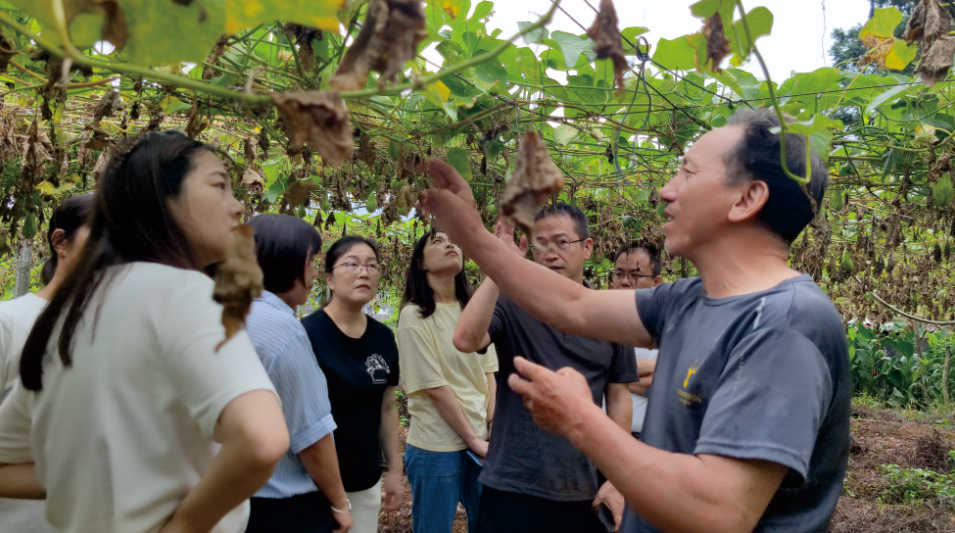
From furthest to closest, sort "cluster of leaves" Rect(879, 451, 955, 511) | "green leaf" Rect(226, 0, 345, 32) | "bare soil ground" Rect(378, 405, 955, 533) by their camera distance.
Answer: "cluster of leaves" Rect(879, 451, 955, 511) < "bare soil ground" Rect(378, 405, 955, 533) < "green leaf" Rect(226, 0, 345, 32)

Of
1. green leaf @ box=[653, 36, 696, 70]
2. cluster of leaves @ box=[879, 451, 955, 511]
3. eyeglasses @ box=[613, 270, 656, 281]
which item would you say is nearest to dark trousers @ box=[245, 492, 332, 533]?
green leaf @ box=[653, 36, 696, 70]

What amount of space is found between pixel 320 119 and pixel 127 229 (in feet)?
2.15

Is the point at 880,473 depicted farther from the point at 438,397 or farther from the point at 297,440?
the point at 297,440

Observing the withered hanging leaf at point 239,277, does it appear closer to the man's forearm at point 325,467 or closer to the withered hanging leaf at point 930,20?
the withered hanging leaf at point 930,20

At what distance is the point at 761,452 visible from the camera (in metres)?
0.96

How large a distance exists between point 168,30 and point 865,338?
12267 mm

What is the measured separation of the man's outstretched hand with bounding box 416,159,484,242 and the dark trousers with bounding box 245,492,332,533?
965 mm


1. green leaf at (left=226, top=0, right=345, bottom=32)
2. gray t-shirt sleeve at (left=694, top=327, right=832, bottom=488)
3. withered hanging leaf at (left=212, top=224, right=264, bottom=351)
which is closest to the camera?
green leaf at (left=226, top=0, right=345, bottom=32)

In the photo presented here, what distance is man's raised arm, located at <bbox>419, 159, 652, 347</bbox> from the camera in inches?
60.4

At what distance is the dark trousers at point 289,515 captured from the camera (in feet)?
6.02

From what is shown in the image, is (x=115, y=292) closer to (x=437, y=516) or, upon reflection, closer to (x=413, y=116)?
(x=413, y=116)

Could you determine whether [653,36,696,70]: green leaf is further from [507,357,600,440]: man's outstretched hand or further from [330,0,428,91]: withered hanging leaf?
[330,0,428,91]: withered hanging leaf

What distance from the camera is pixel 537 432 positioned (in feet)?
7.00

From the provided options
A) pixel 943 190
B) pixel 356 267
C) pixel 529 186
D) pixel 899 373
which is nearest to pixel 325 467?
pixel 356 267
